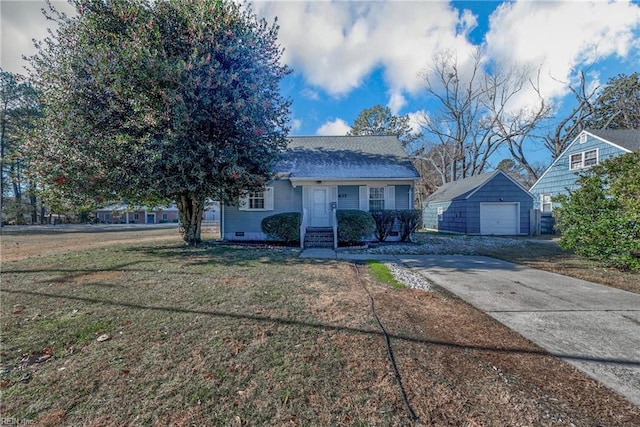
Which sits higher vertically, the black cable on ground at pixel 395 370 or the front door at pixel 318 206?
the front door at pixel 318 206

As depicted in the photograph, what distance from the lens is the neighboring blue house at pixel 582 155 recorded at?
49.4ft

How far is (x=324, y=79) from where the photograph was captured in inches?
579

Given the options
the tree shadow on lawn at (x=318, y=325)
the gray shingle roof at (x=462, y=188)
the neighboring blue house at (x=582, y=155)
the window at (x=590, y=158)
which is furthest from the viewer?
the gray shingle roof at (x=462, y=188)

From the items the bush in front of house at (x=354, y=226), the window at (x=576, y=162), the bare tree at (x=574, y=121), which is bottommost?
the bush in front of house at (x=354, y=226)

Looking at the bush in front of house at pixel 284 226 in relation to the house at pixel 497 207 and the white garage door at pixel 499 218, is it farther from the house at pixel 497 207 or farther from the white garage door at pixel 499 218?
the white garage door at pixel 499 218

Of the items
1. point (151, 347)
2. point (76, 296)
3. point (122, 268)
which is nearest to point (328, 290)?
point (151, 347)

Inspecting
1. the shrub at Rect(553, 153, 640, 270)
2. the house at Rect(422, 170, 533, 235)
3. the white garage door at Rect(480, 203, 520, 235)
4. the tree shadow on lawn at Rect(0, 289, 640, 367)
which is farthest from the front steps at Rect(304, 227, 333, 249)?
the white garage door at Rect(480, 203, 520, 235)

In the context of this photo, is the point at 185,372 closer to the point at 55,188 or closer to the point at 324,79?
the point at 55,188

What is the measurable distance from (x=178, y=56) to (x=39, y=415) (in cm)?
873

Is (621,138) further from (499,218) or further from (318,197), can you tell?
(318,197)

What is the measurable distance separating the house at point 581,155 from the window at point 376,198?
8.87 metres

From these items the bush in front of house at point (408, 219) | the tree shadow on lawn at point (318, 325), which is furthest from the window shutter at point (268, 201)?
the tree shadow on lawn at point (318, 325)

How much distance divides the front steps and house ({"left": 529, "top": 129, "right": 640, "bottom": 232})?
1173cm

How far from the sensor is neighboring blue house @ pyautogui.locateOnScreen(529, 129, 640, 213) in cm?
1507
